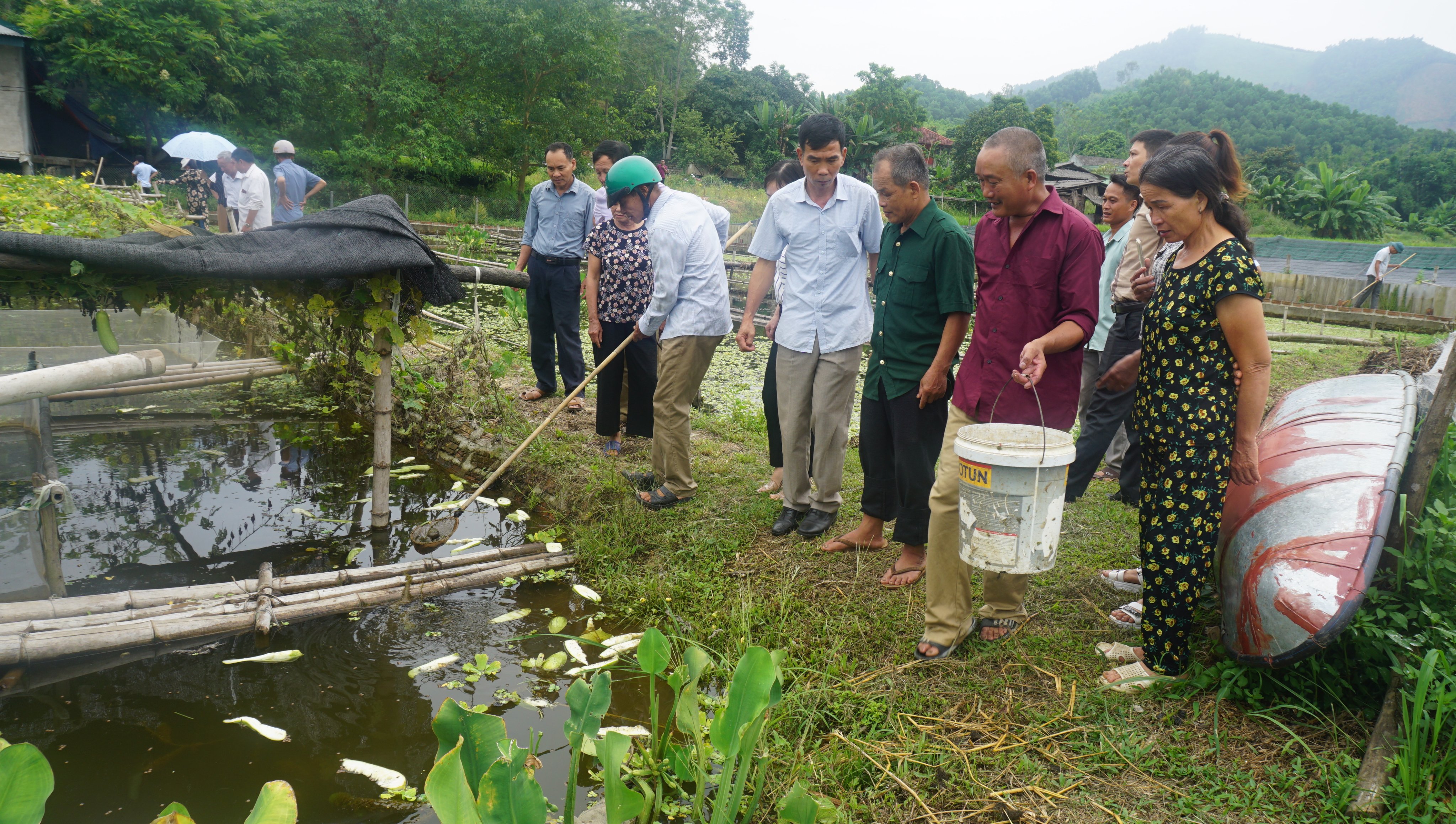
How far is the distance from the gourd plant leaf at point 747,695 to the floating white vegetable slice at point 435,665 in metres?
1.50

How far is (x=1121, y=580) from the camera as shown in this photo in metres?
3.38

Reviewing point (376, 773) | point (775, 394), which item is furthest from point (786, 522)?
point (376, 773)

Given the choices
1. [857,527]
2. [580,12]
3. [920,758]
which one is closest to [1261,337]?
[920,758]

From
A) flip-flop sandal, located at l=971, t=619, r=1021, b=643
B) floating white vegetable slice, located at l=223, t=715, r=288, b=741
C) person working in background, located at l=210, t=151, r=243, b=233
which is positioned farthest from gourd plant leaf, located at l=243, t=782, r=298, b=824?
person working in background, located at l=210, t=151, r=243, b=233

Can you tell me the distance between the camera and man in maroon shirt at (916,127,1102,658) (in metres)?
2.51

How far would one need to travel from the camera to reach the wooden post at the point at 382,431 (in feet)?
12.5

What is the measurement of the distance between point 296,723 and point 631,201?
281cm

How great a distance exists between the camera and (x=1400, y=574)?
2.33 meters

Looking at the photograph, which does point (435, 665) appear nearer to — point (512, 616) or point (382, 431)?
point (512, 616)

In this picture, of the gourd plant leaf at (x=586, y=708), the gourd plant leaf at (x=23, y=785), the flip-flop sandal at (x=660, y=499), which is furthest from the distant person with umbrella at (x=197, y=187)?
the gourd plant leaf at (x=586, y=708)

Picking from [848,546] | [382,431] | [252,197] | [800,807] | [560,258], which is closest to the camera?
[800,807]

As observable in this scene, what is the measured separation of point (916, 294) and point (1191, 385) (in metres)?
1.07

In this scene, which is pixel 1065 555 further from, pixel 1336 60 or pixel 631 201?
pixel 1336 60

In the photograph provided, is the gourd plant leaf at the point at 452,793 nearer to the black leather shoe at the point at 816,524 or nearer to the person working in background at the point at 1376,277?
the black leather shoe at the point at 816,524
